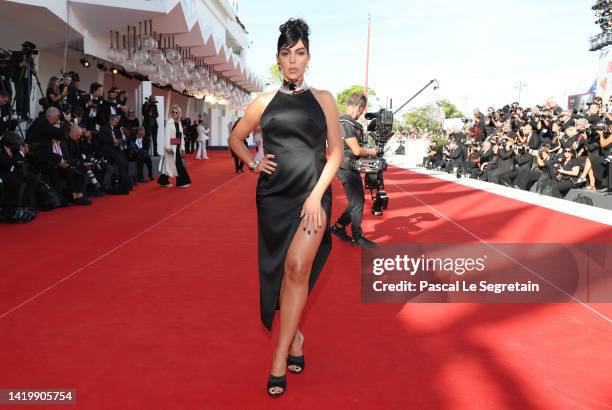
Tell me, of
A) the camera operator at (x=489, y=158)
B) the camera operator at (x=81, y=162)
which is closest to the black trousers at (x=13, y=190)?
the camera operator at (x=81, y=162)

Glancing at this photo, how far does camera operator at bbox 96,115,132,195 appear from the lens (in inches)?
431

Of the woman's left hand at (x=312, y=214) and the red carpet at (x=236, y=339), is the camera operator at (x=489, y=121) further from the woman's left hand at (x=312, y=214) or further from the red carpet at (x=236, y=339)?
the woman's left hand at (x=312, y=214)

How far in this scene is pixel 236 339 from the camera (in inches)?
135

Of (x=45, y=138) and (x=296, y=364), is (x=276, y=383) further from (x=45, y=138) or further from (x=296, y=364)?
(x=45, y=138)

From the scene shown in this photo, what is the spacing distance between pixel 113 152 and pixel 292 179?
30.5ft

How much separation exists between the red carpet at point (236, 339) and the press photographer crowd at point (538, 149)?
7.18 metres

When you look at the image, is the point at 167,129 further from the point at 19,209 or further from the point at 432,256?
the point at 432,256

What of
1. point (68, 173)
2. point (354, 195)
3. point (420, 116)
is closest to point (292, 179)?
point (354, 195)

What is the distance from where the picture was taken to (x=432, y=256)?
6004mm

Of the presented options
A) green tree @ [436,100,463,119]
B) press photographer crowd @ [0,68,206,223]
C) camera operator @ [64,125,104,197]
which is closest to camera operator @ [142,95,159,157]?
press photographer crowd @ [0,68,206,223]

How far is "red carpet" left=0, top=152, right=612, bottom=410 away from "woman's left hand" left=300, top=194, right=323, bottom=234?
0.84 metres

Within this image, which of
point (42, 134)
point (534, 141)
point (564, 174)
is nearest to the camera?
point (42, 134)

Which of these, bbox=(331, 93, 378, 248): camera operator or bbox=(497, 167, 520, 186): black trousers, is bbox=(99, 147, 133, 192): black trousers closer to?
bbox=(331, 93, 378, 248): camera operator

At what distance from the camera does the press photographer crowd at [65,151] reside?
7580 mm
